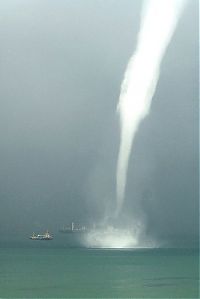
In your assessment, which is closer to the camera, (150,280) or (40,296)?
(40,296)

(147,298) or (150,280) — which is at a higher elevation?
(150,280)

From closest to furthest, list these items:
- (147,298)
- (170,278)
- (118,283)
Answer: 1. (147,298)
2. (118,283)
3. (170,278)

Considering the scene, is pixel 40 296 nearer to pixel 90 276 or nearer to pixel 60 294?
pixel 60 294

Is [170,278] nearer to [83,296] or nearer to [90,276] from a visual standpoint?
[90,276]

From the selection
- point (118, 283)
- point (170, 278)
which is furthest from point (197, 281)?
point (118, 283)

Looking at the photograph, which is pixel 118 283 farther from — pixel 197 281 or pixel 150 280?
pixel 197 281

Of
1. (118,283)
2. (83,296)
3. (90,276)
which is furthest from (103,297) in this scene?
(90,276)

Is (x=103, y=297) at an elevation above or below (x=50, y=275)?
below

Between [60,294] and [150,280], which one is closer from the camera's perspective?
[60,294]

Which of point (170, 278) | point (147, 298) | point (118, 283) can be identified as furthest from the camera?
point (170, 278)
